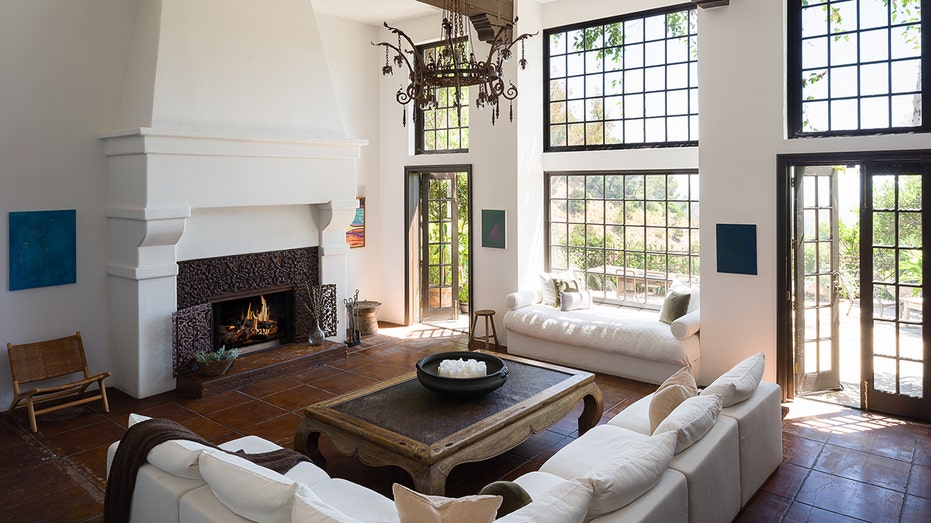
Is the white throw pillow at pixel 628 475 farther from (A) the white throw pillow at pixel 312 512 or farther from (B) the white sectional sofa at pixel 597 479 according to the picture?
(A) the white throw pillow at pixel 312 512

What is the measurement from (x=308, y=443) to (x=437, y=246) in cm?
486

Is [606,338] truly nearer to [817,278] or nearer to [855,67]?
[817,278]

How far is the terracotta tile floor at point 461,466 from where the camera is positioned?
4.15 m

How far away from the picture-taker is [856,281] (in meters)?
5.81

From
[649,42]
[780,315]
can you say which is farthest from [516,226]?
[780,315]

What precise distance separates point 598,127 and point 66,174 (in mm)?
5717

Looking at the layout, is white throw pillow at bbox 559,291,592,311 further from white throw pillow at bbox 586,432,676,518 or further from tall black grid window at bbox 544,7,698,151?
white throw pillow at bbox 586,432,676,518

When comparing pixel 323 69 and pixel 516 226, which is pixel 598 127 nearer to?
pixel 516 226

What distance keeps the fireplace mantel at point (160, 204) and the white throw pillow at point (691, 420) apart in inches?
192

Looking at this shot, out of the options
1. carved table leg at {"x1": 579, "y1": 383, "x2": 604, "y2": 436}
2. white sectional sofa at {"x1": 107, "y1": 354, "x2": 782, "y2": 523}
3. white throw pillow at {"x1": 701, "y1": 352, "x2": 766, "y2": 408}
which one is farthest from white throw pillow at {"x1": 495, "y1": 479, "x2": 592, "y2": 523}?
carved table leg at {"x1": 579, "y1": 383, "x2": 604, "y2": 436}

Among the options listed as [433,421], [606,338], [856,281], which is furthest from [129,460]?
[856,281]

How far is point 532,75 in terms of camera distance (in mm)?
8141

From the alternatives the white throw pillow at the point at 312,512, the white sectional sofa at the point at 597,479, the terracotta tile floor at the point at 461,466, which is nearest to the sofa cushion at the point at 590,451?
the white sectional sofa at the point at 597,479

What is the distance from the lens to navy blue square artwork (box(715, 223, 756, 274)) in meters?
6.18
